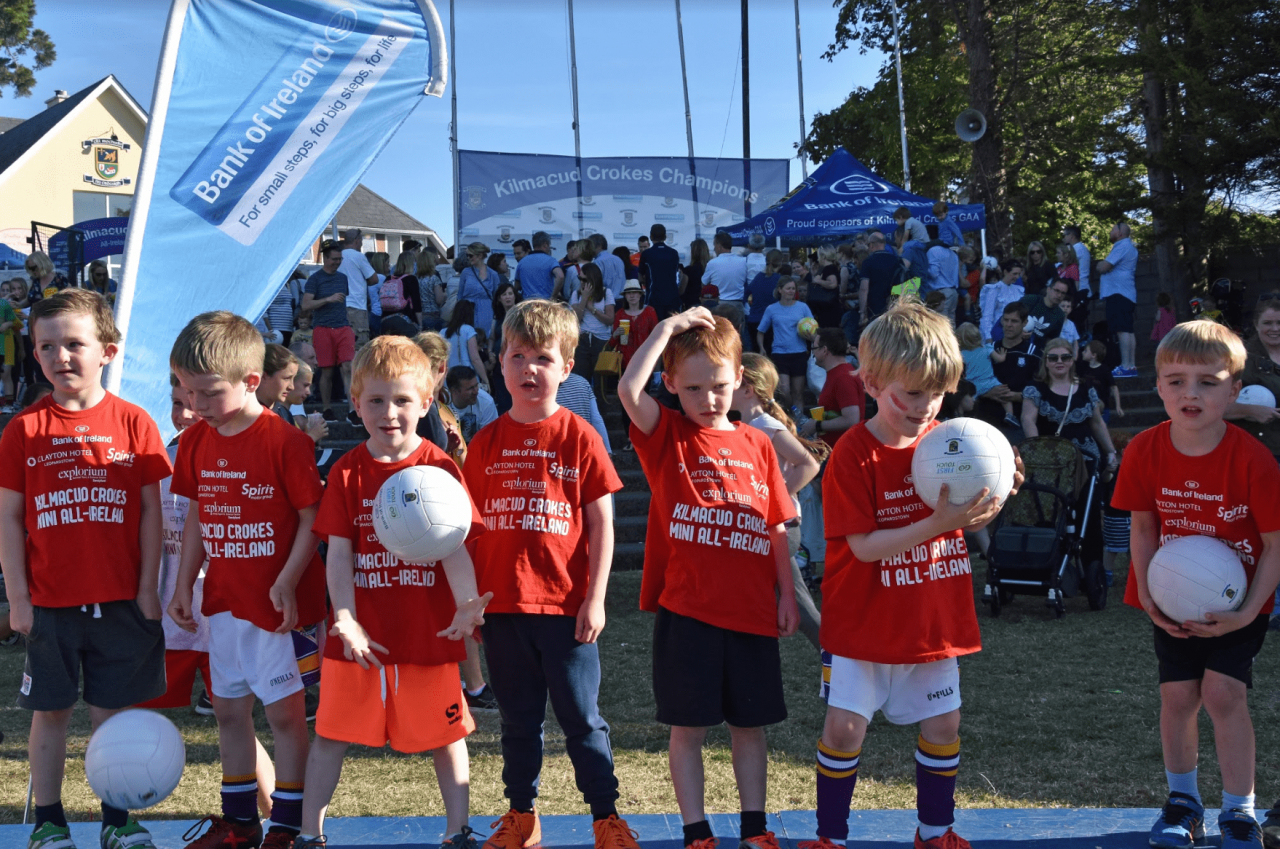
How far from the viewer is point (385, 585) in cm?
352

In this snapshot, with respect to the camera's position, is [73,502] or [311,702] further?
[311,702]

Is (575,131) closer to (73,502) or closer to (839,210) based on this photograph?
(839,210)

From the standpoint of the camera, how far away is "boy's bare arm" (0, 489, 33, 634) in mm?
3615

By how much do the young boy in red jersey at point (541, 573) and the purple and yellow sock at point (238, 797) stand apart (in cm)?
85

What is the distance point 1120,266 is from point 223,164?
12.9 metres

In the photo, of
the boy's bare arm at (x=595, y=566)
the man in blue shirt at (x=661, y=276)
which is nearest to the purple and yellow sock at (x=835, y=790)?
the boy's bare arm at (x=595, y=566)

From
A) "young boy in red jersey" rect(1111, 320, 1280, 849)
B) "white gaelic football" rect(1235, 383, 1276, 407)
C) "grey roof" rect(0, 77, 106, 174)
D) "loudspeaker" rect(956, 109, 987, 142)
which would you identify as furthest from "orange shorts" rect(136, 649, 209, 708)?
"grey roof" rect(0, 77, 106, 174)

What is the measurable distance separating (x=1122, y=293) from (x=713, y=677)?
13048 mm

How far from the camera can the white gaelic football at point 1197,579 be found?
3.47 m

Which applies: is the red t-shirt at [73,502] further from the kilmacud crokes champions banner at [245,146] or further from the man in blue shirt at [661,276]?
the man in blue shirt at [661,276]

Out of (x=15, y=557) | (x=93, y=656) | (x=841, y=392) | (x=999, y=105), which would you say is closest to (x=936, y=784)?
(x=93, y=656)

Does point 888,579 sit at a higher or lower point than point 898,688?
higher

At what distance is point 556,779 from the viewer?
480cm

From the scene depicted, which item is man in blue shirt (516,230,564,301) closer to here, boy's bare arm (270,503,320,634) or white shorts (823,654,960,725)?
boy's bare arm (270,503,320,634)
